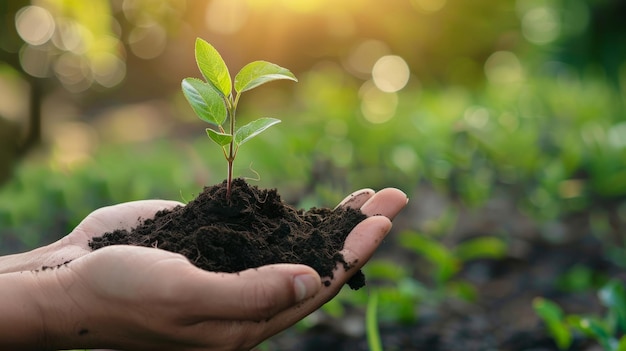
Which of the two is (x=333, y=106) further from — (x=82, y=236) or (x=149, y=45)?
(x=149, y=45)

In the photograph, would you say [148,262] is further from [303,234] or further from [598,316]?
[598,316]

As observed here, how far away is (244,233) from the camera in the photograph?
1.55 m

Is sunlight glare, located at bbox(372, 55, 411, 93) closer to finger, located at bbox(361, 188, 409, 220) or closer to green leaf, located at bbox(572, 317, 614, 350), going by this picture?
green leaf, located at bbox(572, 317, 614, 350)

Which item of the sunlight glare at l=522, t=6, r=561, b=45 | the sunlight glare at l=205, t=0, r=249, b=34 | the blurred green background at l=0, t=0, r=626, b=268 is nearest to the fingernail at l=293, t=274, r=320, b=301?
the blurred green background at l=0, t=0, r=626, b=268

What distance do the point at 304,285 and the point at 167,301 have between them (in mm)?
263

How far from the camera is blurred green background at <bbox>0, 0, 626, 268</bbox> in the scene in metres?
3.20

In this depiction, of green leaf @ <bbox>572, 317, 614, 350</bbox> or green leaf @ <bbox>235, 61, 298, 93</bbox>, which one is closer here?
green leaf @ <bbox>235, 61, 298, 93</bbox>

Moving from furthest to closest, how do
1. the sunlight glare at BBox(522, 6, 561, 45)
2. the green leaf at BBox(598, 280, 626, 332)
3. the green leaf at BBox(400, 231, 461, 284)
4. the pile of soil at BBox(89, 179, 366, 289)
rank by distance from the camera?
the sunlight glare at BBox(522, 6, 561, 45) → the green leaf at BBox(400, 231, 461, 284) → the green leaf at BBox(598, 280, 626, 332) → the pile of soil at BBox(89, 179, 366, 289)

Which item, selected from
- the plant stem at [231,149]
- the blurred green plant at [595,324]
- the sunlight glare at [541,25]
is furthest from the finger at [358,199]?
the sunlight glare at [541,25]

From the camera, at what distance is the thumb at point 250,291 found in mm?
1251

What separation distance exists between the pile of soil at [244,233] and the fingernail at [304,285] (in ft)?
0.59

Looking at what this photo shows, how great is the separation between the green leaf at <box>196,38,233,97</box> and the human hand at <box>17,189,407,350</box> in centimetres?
46

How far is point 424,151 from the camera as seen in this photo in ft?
11.1

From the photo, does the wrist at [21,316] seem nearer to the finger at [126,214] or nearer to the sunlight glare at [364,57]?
the finger at [126,214]
